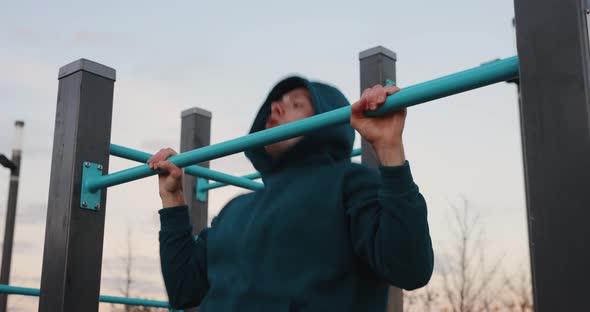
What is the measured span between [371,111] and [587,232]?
0.48 m

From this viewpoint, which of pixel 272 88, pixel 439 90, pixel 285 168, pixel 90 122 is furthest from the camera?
pixel 90 122

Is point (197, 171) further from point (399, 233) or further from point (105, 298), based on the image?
point (399, 233)

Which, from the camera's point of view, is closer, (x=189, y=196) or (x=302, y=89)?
(x=302, y=89)

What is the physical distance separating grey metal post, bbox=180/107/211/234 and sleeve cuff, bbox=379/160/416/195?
2.09 meters

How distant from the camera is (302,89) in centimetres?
169

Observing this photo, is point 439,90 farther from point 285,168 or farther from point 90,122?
point 90,122

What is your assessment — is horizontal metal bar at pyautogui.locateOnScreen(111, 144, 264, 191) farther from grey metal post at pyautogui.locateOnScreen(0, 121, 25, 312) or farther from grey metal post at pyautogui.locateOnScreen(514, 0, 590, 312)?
grey metal post at pyautogui.locateOnScreen(0, 121, 25, 312)

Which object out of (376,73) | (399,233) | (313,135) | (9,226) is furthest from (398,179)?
(9,226)

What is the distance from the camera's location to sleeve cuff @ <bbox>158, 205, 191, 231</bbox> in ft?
6.02

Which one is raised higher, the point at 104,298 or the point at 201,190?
the point at 201,190

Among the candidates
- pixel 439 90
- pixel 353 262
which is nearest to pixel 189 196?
pixel 353 262

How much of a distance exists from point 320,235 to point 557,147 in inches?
21.8

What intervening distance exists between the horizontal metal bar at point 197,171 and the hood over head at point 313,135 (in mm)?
338

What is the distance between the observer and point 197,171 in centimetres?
242
